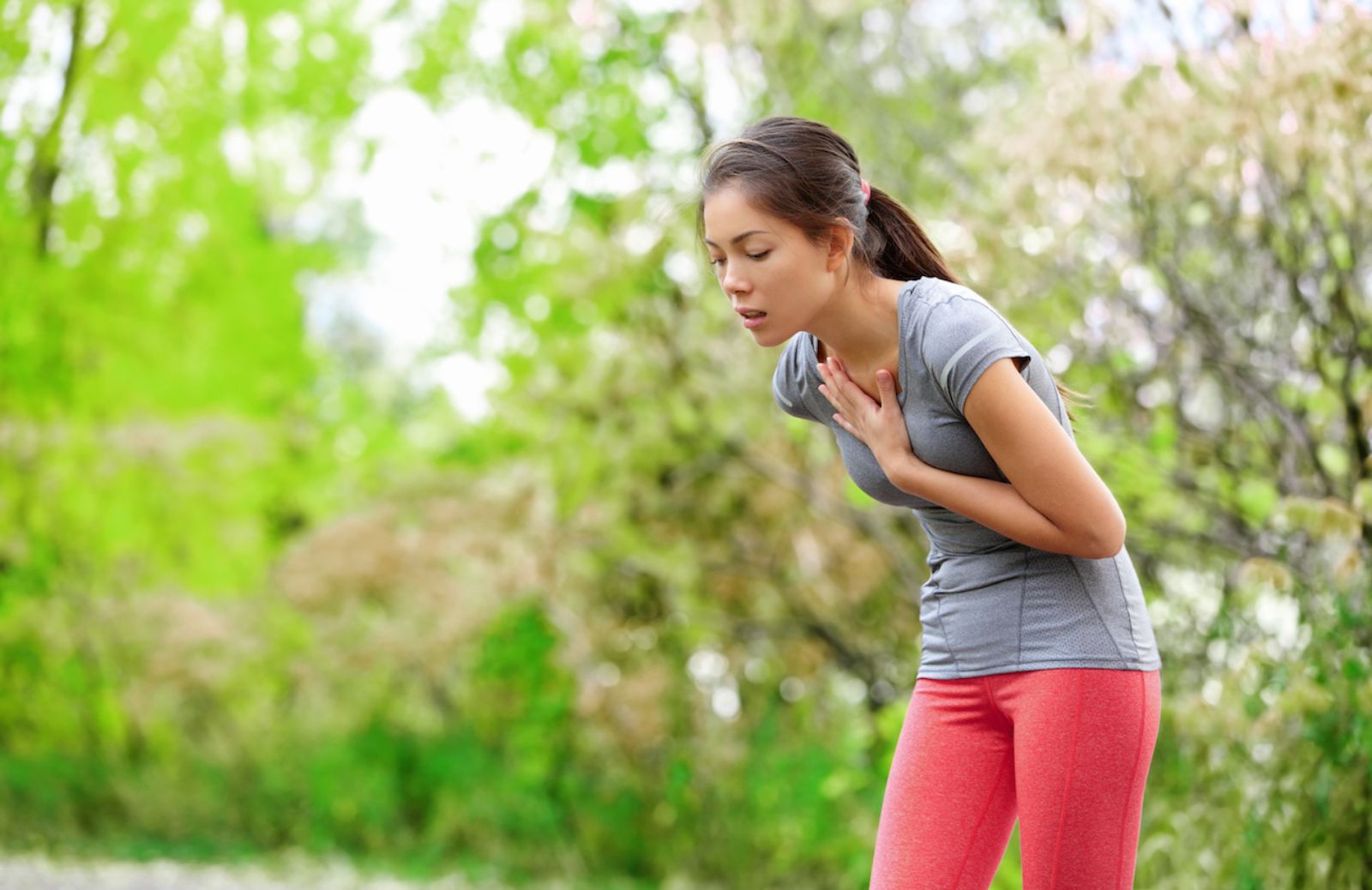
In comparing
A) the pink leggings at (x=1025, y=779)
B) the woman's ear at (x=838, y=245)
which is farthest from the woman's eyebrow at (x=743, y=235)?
the pink leggings at (x=1025, y=779)

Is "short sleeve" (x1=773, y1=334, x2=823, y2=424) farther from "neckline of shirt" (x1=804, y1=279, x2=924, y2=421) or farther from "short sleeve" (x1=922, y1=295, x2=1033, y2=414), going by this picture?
"short sleeve" (x1=922, y1=295, x2=1033, y2=414)

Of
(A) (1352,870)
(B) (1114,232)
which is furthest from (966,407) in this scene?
(B) (1114,232)

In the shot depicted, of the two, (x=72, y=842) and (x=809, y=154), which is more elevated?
(x=809, y=154)

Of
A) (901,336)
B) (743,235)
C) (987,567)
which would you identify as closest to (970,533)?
(987,567)

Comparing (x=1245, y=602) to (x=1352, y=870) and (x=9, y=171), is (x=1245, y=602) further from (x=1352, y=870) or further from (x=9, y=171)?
(x=9, y=171)

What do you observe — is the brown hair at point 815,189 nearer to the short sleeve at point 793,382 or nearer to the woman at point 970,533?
the woman at point 970,533

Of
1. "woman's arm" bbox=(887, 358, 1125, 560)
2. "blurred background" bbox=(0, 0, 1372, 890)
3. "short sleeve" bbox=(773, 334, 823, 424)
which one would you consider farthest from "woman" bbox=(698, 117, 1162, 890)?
"blurred background" bbox=(0, 0, 1372, 890)

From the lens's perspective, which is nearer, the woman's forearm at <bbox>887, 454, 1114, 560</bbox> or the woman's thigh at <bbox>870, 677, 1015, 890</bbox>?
the woman's forearm at <bbox>887, 454, 1114, 560</bbox>

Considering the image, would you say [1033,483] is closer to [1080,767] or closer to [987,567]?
[987,567]

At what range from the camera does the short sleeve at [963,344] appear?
6.12ft

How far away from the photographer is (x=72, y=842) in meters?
8.93

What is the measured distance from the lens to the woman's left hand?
2002 mm

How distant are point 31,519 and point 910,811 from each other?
→ 856 centimetres

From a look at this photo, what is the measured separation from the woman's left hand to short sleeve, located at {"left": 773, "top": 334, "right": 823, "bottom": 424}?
0.44 ft
